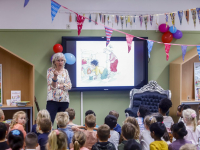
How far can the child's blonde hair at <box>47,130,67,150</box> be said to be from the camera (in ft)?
8.54

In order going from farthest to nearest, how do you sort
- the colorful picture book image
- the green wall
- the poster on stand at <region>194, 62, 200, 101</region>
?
the poster on stand at <region>194, 62, 200, 101</region>
the colorful picture book image
the green wall

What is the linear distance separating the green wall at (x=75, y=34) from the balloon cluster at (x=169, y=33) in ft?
0.47

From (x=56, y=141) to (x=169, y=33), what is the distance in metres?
4.02

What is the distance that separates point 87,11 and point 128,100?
195cm

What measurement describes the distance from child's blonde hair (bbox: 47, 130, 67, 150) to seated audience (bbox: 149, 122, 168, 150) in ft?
2.80

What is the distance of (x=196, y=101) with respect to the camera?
5.82m

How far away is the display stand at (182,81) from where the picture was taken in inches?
226

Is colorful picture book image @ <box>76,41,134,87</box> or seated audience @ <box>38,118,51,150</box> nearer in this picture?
seated audience @ <box>38,118,51,150</box>

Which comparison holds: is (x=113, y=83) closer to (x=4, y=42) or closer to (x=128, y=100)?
(x=128, y=100)

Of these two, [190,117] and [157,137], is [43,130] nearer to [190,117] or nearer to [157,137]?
[157,137]

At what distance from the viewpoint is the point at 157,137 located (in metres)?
2.98

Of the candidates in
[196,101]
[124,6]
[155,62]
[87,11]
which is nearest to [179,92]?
[196,101]

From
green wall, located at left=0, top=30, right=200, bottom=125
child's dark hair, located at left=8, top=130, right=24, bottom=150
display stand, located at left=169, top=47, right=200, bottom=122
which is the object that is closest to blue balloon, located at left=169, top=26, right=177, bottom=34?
green wall, located at left=0, top=30, right=200, bottom=125

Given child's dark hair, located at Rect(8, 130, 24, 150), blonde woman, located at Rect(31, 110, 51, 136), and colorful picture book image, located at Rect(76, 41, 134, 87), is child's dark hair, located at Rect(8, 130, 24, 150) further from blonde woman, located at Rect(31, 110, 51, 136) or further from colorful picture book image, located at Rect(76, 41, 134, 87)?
colorful picture book image, located at Rect(76, 41, 134, 87)
